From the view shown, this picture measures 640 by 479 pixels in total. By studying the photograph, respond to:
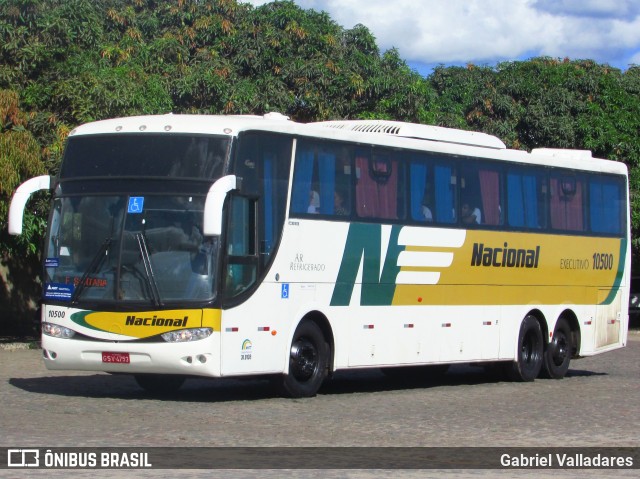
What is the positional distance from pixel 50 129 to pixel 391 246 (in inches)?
360

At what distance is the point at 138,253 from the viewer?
14.7 metres

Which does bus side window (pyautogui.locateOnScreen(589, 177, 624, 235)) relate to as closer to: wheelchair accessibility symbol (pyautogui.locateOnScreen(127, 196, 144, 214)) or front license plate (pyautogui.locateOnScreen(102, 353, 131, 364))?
Answer: wheelchair accessibility symbol (pyautogui.locateOnScreen(127, 196, 144, 214))

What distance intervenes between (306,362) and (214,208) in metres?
2.94

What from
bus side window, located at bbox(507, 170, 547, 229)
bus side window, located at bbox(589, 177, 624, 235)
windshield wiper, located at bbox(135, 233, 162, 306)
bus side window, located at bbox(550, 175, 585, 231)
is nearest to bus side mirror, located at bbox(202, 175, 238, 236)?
windshield wiper, located at bbox(135, 233, 162, 306)

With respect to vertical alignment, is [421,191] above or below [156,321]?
above

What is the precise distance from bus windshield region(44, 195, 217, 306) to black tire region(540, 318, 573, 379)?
8271 mm

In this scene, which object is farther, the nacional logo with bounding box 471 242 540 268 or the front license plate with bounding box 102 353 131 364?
the nacional logo with bounding box 471 242 540 268

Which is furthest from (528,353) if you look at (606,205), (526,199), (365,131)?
(365,131)

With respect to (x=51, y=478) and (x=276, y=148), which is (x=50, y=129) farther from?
(x=51, y=478)

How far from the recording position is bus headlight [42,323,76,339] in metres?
15.1

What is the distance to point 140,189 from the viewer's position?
1493cm

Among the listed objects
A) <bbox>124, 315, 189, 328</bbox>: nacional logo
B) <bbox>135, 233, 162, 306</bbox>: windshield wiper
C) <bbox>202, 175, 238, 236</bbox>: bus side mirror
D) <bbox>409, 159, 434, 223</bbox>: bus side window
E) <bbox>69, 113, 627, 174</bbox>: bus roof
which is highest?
<bbox>69, 113, 627, 174</bbox>: bus roof

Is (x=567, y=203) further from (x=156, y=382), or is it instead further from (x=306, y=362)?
(x=156, y=382)

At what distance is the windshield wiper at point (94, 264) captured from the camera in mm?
14859
